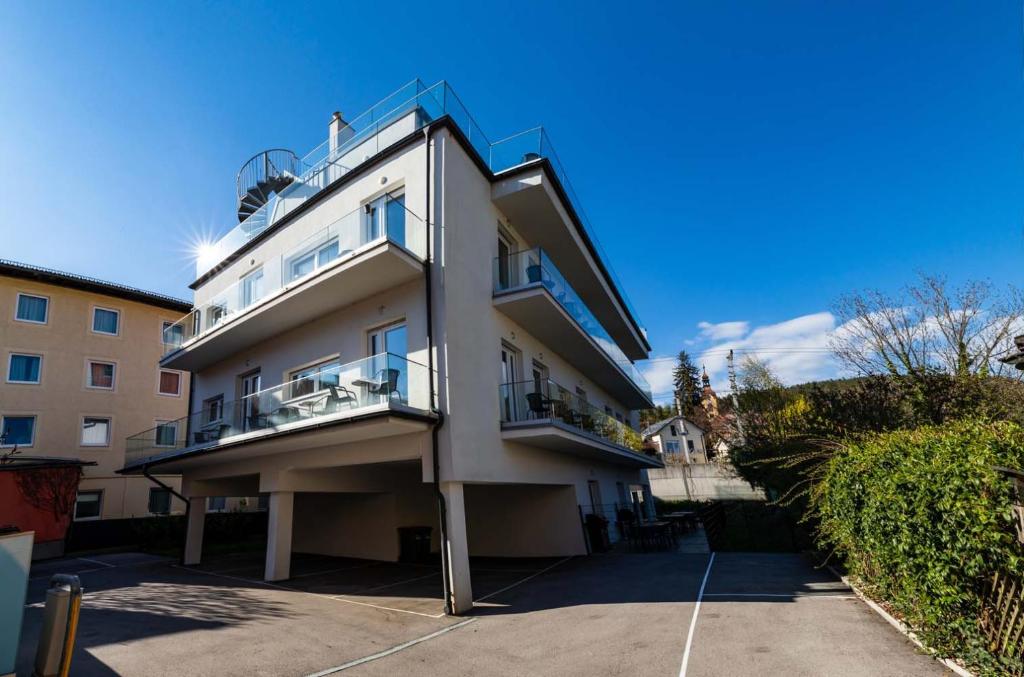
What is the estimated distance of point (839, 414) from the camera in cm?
1382

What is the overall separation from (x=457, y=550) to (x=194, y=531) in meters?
11.3

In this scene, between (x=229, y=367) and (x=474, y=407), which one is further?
(x=229, y=367)

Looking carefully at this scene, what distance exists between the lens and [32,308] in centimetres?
2236

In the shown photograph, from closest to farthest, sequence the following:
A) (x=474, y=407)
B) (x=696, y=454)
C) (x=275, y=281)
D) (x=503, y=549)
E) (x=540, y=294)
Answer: (x=474, y=407)
(x=540, y=294)
(x=275, y=281)
(x=503, y=549)
(x=696, y=454)

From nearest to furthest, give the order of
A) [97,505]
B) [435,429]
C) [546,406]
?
[435,429]
[546,406]
[97,505]

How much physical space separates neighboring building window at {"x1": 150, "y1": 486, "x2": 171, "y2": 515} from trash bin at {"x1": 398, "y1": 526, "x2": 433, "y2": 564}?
16828mm

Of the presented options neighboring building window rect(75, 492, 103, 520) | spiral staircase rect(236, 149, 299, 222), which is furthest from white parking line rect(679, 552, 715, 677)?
neighboring building window rect(75, 492, 103, 520)

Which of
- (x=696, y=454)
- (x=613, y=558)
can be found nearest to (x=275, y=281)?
(x=613, y=558)

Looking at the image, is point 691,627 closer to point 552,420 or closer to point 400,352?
point 552,420

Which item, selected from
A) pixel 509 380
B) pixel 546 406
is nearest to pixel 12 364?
pixel 509 380

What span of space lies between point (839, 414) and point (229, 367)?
1834cm

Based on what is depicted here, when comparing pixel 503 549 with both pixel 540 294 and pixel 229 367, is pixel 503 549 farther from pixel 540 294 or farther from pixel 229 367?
pixel 229 367

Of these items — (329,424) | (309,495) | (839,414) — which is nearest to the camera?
(329,424)

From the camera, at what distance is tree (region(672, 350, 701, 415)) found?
259 ft
